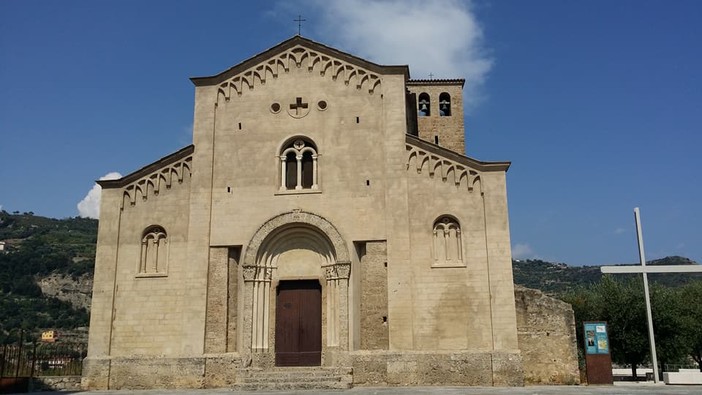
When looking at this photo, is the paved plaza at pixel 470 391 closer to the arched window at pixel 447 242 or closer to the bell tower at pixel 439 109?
the arched window at pixel 447 242

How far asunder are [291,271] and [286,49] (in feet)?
28.4

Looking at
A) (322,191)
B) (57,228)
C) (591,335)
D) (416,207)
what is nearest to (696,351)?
(591,335)

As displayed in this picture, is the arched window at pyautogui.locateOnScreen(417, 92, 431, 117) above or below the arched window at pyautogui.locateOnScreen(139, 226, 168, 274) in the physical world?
above

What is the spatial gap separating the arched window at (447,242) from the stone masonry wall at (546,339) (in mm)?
2753

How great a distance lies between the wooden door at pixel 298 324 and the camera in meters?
21.5

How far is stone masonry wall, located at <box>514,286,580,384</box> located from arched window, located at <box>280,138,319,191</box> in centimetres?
884

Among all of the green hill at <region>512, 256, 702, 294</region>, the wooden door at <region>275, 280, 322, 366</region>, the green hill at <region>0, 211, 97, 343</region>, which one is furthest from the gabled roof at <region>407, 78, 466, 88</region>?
the green hill at <region>512, 256, 702, 294</region>

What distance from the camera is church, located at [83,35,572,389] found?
2044cm

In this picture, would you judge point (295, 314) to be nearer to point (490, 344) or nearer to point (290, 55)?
point (490, 344)

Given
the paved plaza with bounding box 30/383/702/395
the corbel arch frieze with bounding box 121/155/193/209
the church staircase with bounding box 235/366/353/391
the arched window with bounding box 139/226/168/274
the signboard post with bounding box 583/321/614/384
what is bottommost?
the paved plaza with bounding box 30/383/702/395

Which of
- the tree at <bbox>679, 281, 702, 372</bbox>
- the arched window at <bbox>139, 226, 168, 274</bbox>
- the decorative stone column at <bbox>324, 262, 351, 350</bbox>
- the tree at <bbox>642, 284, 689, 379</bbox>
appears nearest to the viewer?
the decorative stone column at <bbox>324, 262, 351, 350</bbox>

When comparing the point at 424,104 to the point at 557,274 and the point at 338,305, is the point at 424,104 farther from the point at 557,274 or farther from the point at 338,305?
the point at 557,274

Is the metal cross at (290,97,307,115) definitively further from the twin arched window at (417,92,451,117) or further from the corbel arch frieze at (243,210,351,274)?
the twin arched window at (417,92,451,117)

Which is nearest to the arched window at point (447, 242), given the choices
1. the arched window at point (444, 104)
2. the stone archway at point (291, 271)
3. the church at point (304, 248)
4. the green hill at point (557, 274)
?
the church at point (304, 248)
